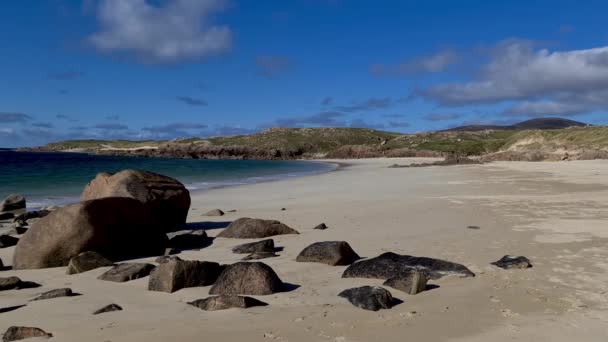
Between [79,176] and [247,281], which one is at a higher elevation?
[79,176]

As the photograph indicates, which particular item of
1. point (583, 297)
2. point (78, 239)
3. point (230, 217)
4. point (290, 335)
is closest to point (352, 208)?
point (230, 217)

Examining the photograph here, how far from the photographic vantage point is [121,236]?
9.85m

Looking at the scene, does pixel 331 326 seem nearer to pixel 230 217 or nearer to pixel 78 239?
pixel 78 239

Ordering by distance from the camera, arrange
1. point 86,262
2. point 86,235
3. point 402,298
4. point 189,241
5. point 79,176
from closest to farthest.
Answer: point 402,298 < point 86,262 < point 86,235 < point 189,241 < point 79,176

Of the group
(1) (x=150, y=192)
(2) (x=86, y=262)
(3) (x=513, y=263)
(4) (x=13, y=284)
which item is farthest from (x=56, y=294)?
(3) (x=513, y=263)

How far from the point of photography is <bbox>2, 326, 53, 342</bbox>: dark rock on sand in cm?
496

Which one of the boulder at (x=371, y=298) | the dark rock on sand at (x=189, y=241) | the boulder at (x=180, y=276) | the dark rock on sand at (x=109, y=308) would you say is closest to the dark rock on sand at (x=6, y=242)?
the dark rock on sand at (x=189, y=241)

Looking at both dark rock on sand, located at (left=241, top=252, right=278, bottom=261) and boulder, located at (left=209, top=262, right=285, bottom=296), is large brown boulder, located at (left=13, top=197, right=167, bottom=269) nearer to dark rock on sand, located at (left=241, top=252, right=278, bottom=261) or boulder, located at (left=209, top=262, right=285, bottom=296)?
dark rock on sand, located at (left=241, top=252, right=278, bottom=261)

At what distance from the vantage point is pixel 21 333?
5.01m

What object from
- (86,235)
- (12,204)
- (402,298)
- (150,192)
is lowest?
(402,298)

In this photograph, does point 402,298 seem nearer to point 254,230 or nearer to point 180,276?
point 180,276

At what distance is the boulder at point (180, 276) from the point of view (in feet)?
22.6

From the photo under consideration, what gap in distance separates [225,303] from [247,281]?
78cm

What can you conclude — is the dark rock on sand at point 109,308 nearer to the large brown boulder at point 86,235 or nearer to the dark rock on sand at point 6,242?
the large brown boulder at point 86,235
